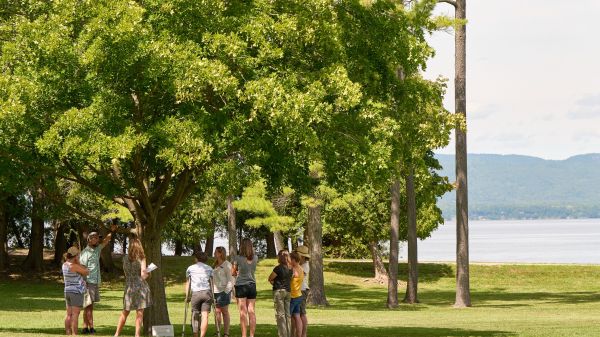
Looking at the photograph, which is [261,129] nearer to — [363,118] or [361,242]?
[363,118]

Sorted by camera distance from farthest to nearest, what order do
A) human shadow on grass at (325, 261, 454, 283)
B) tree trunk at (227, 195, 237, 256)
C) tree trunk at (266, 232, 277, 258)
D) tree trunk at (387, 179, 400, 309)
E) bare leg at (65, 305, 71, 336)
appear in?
tree trunk at (266, 232, 277, 258), human shadow on grass at (325, 261, 454, 283), tree trunk at (227, 195, 237, 256), tree trunk at (387, 179, 400, 309), bare leg at (65, 305, 71, 336)

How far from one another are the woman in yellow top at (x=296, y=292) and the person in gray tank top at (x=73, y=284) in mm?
4172

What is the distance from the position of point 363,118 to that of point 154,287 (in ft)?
20.3

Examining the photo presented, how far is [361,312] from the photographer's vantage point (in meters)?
38.2

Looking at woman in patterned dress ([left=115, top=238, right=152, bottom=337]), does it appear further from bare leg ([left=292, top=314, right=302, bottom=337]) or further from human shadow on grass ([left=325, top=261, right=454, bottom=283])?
human shadow on grass ([left=325, top=261, right=454, bottom=283])

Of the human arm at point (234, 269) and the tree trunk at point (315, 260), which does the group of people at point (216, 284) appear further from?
the tree trunk at point (315, 260)

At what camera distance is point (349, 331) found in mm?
26969

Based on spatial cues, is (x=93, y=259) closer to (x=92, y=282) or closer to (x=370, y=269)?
(x=92, y=282)

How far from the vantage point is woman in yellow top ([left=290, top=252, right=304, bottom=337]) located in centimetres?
2075

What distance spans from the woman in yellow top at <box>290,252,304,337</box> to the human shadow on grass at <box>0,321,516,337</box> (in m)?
4.14

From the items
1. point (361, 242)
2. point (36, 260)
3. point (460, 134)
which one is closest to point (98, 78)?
point (460, 134)

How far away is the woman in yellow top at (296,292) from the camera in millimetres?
20750

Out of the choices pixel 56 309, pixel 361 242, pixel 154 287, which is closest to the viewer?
pixel 154 287

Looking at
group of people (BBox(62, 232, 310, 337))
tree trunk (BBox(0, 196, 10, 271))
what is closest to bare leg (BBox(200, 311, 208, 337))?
group of people (BBox(62, 232, 310, 337))
